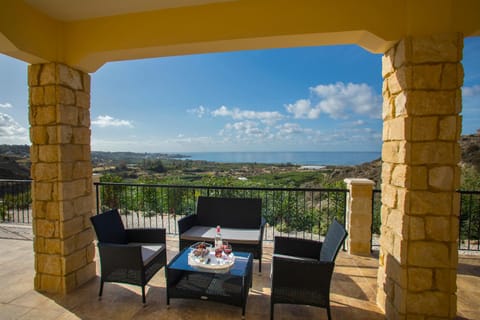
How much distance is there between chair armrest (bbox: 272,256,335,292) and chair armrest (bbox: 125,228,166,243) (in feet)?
4.92

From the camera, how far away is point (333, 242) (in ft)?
7.29

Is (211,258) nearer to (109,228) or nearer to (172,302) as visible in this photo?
(172,302)

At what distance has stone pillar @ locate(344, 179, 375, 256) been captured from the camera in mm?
3445

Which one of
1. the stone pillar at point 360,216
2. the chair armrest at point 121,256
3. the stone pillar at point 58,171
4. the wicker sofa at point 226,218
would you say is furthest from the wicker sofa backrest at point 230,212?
the stone pillar at point 58,171

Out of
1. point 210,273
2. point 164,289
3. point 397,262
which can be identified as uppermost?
point 397,262

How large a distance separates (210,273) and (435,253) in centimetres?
188

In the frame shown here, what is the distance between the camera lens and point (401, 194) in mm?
1875

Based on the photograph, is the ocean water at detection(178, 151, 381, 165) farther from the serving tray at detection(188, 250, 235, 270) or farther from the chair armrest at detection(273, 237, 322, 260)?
the serving tray at detection(188, 250, 235, 270)

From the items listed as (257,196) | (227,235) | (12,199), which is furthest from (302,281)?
(12,199)

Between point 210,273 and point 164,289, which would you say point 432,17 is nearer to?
point 210,273

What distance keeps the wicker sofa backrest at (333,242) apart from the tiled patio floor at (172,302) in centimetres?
52

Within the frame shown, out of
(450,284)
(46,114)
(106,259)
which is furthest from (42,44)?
(450,284)

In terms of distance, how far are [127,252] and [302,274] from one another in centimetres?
164

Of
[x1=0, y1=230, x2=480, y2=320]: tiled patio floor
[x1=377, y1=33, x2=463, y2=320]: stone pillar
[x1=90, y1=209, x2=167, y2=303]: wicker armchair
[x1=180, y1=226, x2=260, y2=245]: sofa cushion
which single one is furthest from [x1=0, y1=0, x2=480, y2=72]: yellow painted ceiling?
[x1=0, y1=230, x2=480, y2=320]: tiled patio floor
